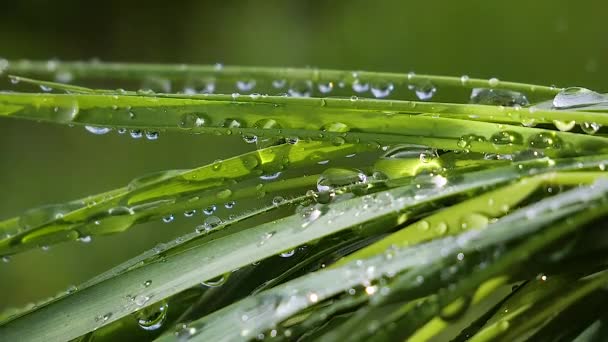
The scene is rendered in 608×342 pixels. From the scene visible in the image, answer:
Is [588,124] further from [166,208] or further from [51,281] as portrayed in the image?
[51,281]

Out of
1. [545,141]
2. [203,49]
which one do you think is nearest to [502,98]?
[545,141]

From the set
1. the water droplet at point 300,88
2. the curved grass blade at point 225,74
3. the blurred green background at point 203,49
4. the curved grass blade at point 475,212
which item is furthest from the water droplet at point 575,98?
the blurred green background at point 203,49

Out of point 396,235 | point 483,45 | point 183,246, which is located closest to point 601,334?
point 396,235

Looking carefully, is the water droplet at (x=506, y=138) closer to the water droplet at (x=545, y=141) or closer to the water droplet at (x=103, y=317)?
the water droplet at (x=545, y=141)

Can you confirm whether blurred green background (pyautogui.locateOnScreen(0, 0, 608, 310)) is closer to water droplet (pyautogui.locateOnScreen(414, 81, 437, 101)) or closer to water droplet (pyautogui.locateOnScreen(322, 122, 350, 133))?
water droplet (pyautogui.locateOnScreen(414, 81, 437, 101))

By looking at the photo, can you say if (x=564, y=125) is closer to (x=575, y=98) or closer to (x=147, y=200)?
(x=575, y=98)

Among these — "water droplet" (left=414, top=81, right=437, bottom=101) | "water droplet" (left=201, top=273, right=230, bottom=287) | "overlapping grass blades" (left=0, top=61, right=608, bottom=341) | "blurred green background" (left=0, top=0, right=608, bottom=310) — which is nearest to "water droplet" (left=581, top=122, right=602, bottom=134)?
"overlapping grass blades" (left=0, top=61, right=608, bottom=341)
